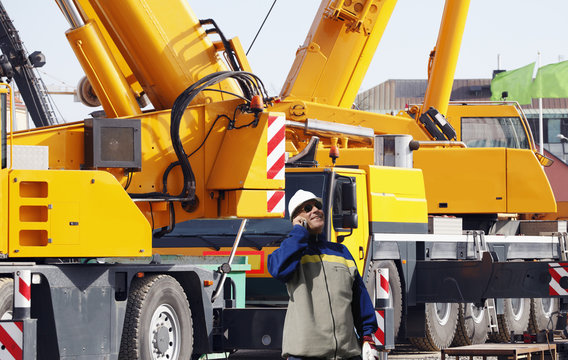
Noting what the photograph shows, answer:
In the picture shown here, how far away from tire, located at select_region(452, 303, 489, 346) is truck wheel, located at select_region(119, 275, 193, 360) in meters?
6.74

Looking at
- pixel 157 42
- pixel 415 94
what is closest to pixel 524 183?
pixel 157 42

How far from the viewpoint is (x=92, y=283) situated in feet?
32.4

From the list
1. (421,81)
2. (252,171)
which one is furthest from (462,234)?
(421,81)

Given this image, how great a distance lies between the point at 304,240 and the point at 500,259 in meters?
11.2

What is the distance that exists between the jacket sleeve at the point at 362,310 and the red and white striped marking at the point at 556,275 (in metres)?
7.70

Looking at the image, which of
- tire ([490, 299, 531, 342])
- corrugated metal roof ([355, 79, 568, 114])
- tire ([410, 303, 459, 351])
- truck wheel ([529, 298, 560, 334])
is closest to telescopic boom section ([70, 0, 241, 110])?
tire ([410, 303, 459, 351])

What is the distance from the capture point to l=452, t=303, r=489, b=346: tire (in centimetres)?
1684

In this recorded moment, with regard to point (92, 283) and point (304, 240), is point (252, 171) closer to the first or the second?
point (92, 283)

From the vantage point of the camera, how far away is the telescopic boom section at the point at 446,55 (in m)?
19.2

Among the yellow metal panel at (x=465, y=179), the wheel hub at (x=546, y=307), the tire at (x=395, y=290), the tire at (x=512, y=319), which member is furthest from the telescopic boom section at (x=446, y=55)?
the tire at (x=395, y=290)

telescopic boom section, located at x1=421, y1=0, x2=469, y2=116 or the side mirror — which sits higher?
telescopic boom section, located at x1=421, y1=0, x2=469, y2=116

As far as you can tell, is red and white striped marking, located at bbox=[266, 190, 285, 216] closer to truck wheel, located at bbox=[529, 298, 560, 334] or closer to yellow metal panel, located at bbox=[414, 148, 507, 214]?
yellow metal panel, located at bbox=[414, 148, 507, 214]

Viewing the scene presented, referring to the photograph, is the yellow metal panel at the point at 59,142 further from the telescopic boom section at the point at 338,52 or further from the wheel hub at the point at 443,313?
the telescopic boom section at the point at 338,52

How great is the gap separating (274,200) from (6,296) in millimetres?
2765
